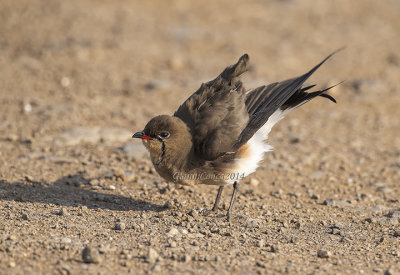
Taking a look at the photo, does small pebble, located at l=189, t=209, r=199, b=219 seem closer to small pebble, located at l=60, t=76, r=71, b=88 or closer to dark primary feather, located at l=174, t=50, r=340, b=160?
dark primary feather, located at l=174, t=50, r=340, b=160

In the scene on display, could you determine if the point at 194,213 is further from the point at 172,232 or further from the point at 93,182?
the point at 93,182

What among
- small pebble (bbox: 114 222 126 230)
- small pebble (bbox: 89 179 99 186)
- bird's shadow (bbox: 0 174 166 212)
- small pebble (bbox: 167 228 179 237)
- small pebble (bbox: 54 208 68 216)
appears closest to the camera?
small pebble (bbox: 167 228 179 237)

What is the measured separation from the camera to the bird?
6527 mm

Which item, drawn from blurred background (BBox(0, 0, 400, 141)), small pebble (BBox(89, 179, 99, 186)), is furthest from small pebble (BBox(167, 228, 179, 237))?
blurred background (BBox(0, 0, 400, 141))

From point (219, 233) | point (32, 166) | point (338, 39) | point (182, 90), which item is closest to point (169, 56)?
point (182, 90)

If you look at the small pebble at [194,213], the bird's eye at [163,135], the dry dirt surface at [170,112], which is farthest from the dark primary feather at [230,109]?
the dry dirt surface at [170,112]

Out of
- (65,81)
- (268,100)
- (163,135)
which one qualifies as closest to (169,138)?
(163,135)

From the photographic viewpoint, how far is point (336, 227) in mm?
6449

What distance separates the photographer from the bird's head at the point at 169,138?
6.55 metres

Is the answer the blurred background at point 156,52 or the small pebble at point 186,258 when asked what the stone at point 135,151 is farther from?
the small pebble at point 186,258

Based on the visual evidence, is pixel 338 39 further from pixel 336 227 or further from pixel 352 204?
pixel 336 227

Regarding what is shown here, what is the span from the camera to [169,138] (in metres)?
6.56

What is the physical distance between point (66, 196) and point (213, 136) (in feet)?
6.66

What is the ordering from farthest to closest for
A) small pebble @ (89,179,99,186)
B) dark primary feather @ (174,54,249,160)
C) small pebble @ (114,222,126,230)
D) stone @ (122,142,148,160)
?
stone @ (122,142,148,160) < small pebble @ (89,179,99,186) < dark primary feather @ (174,54,249,160) < small pebble @ (114,222,126,230)
